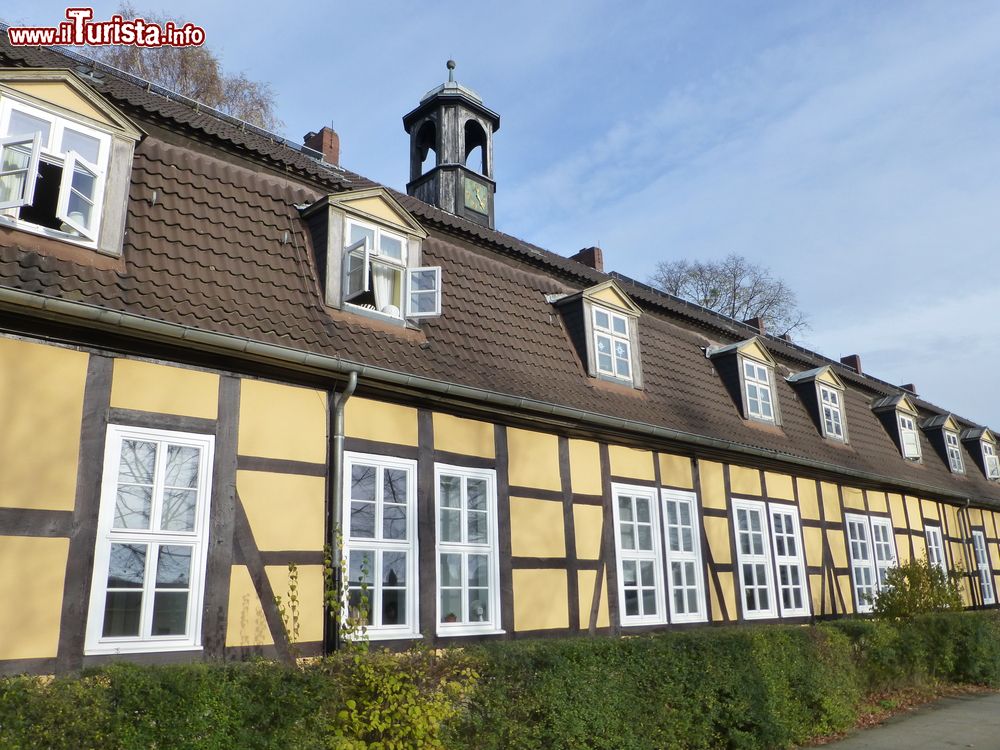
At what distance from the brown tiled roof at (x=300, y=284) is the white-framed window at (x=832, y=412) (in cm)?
233

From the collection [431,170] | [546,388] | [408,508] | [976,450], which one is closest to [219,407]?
[408,508]

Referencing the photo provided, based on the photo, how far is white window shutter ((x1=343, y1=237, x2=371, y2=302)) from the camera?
869 centimetres

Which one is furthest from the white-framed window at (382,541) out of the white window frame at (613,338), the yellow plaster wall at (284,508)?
the white window frame at (613,338)

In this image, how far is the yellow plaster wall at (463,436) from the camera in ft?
28.9

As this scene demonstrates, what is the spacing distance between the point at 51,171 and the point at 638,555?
794cm

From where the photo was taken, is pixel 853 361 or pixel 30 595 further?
pixel 853 361

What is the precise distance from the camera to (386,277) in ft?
30.3

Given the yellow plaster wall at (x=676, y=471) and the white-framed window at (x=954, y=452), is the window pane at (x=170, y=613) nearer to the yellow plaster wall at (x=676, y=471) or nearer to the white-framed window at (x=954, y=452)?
the yellow plaster wall at (x=676, y=471)

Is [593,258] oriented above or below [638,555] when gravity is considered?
above

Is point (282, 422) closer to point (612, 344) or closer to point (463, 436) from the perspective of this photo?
point (463, 436)

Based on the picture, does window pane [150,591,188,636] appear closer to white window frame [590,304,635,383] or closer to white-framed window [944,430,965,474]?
white window frame [590,304,635,383]

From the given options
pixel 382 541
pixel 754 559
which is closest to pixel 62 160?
pixel 382 541

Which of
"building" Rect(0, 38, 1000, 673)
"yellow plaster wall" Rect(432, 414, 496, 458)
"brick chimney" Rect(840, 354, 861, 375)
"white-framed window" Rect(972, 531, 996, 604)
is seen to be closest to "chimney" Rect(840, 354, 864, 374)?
"brick chimney" Rect(840, 354, 861, 375)

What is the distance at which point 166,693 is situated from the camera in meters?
4.71
